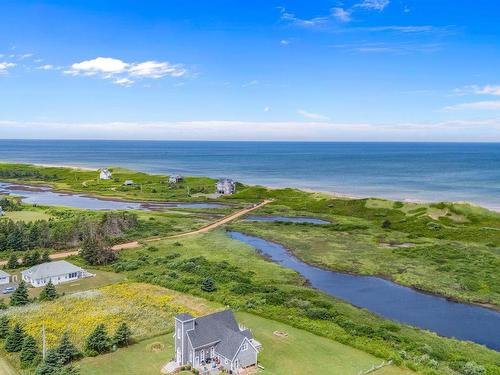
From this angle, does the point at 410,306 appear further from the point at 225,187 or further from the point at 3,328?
the point at 225,187

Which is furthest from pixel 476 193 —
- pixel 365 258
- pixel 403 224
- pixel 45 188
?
pixel 45 188

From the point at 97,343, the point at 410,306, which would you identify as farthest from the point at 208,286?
the point at 410,306

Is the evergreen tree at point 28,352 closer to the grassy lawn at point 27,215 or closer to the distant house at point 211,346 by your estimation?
the distant house at point 211,346

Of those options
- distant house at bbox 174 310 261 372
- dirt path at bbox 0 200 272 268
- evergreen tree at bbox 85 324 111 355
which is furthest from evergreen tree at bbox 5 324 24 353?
dirt path at bbox 0 200 272 268

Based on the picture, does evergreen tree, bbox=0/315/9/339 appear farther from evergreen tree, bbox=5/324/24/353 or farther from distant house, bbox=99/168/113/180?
distant house, bbox=99/168/113/180

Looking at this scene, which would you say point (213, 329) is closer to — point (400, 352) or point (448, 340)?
point (400, 352)

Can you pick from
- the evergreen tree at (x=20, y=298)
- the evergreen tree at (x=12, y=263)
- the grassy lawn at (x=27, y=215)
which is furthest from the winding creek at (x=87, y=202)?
the evergreen tree at (x=20, y=298)
